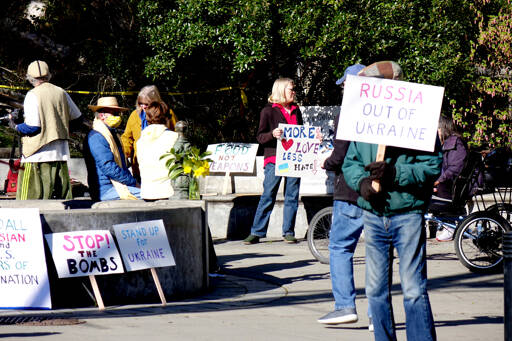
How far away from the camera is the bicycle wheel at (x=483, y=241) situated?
930 centimetres

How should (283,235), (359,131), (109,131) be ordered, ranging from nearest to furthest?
(359,131) → (109,131) → (283,235)

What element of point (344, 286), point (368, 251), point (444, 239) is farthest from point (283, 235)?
point (368, 251)

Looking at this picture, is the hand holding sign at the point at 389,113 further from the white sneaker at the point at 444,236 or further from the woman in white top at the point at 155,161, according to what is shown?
the white sneaker at the point at 444,236

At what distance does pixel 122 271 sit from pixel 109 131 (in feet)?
7.75

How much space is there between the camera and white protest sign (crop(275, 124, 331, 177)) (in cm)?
1133

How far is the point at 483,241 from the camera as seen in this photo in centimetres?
941

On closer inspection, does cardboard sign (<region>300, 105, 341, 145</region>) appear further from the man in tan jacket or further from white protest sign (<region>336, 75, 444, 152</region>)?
white protest sign (<region>336, 75, 444, 152</region>)

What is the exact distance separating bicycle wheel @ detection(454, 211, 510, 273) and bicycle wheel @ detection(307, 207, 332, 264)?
58.9 inches

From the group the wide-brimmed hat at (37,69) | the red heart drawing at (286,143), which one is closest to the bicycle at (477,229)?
the red heart drawing at (286,143)

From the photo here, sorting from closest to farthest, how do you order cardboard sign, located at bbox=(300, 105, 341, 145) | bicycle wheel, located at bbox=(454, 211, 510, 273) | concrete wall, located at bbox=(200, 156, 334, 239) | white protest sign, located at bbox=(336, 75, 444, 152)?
white protest sign, located at bbox=(336, 75, 444, 152) < bicycle wheel, located at bbox=(454, 211, 510, 273) < concrete wall, located at bbox=(200, 156, 334, 239) < cardboard sign, located at bbox=(300, 105, 341, 145)

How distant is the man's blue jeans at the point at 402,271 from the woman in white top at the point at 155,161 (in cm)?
368

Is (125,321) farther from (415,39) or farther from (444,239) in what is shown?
(415,39)

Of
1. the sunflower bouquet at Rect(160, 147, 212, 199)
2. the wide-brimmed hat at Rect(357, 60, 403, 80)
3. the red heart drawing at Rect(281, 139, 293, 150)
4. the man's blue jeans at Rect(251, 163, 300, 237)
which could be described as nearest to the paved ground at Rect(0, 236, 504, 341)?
the sunflower bouquet at Rect(160, 147, 212, 199)

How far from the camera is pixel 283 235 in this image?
11.7 m
